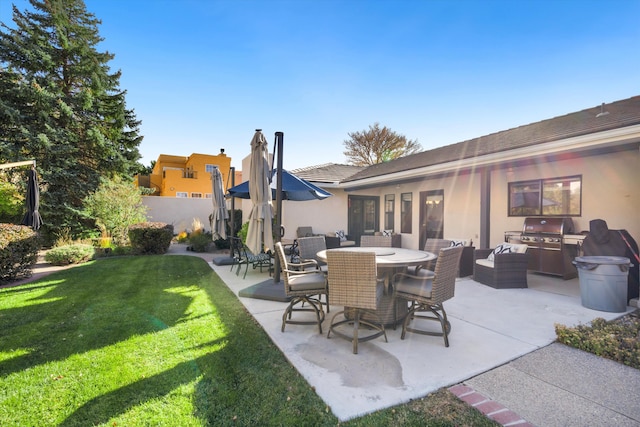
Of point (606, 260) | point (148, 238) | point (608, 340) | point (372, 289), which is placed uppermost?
point (606, 260)

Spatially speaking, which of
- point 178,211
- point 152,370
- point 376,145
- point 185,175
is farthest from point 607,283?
point 185,175

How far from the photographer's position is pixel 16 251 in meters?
6.11

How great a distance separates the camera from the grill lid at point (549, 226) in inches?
254

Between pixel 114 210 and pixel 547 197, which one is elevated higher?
pixel 547 197

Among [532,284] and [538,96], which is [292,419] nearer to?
[532,284]

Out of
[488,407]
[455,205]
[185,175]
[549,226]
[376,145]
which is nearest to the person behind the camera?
[488,407]

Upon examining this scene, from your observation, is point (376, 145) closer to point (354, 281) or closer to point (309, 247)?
point (309, 247)

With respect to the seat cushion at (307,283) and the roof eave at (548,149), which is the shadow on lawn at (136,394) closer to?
the seat cushion at (307,283)

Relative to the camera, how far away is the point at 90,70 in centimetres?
1330

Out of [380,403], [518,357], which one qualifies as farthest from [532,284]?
[380,403]

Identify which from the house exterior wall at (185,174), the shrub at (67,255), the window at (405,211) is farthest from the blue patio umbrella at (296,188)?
the house exterior wall at (185,174)

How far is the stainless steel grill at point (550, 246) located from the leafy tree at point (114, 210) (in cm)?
1309

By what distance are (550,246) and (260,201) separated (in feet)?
21.6

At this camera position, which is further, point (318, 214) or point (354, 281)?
point (318, 214)
